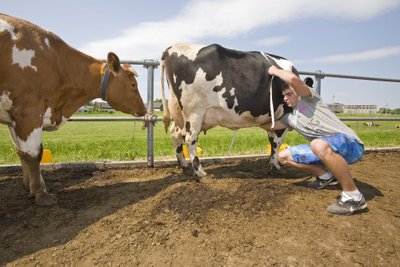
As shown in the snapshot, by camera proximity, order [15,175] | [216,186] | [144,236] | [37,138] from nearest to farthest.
Result: [144,236] → [37,138] → [216,186] → [15,175]

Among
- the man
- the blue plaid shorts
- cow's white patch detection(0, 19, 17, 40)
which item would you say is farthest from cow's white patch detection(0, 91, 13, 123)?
the blue plaid shorts

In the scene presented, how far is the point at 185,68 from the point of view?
14.0ft

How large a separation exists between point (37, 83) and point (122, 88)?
1148 mm

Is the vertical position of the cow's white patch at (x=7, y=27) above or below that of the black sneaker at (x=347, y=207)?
above

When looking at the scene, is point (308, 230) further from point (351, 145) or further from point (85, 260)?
point (85, 260)

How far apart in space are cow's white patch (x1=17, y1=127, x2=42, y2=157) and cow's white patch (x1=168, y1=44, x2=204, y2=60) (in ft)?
6.46

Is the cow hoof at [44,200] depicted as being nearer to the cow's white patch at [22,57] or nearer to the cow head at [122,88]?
the cow's white patch at [22,57]

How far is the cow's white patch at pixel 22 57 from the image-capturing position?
3.34 metres

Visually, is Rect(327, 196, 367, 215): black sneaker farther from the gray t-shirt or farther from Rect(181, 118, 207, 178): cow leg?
Rect(181, 118, 207, 178): cow leg

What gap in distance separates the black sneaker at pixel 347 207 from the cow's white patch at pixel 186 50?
2469 mm

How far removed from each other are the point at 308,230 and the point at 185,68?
2.50 m

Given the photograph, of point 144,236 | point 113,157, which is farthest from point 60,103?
point 113,157

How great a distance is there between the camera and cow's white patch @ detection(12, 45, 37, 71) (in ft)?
11.0

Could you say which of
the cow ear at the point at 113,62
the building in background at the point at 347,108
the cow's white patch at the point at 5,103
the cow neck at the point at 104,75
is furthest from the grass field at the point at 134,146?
the cow's white patch at the point at 5,103
